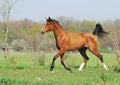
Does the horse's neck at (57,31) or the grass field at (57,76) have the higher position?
the horse's neck at (57,31)

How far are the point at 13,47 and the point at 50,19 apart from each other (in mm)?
42955

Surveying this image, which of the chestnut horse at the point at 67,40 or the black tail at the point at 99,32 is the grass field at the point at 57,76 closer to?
the chestnut horse at the point at 67,40

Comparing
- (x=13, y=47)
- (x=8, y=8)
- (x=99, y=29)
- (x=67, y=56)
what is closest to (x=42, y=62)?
(x=67, y=56)

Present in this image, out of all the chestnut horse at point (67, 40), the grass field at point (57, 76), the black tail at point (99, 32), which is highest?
the black tail at point (99, 32)

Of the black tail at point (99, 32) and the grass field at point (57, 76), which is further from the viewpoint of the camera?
the black tail at point (99, 32)

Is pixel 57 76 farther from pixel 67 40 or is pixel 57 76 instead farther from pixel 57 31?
pixel 57 31

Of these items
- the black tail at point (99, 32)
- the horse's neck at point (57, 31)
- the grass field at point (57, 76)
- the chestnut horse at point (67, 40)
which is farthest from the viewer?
the black tail at point (99, 32)

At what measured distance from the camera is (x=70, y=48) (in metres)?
18.2

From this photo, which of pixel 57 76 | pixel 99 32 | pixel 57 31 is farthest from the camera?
pixel 99 32

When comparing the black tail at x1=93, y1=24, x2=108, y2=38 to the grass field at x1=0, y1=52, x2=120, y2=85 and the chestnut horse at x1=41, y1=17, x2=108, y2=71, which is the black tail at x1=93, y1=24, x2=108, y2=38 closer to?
the chestnut horse at x1=41, y1=17, x2=108, y2=71

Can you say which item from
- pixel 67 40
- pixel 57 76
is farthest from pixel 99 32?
pixel 57 76

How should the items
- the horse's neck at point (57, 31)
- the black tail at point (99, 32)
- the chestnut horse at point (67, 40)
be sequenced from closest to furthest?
the chestnut horse at point (67, 40)
the horse's neck at point (57, 31)
the black tail at point (99, 32)

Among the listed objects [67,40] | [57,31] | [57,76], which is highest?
[57,31]

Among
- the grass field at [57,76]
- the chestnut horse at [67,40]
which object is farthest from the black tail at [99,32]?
the grass field at [57,76]
